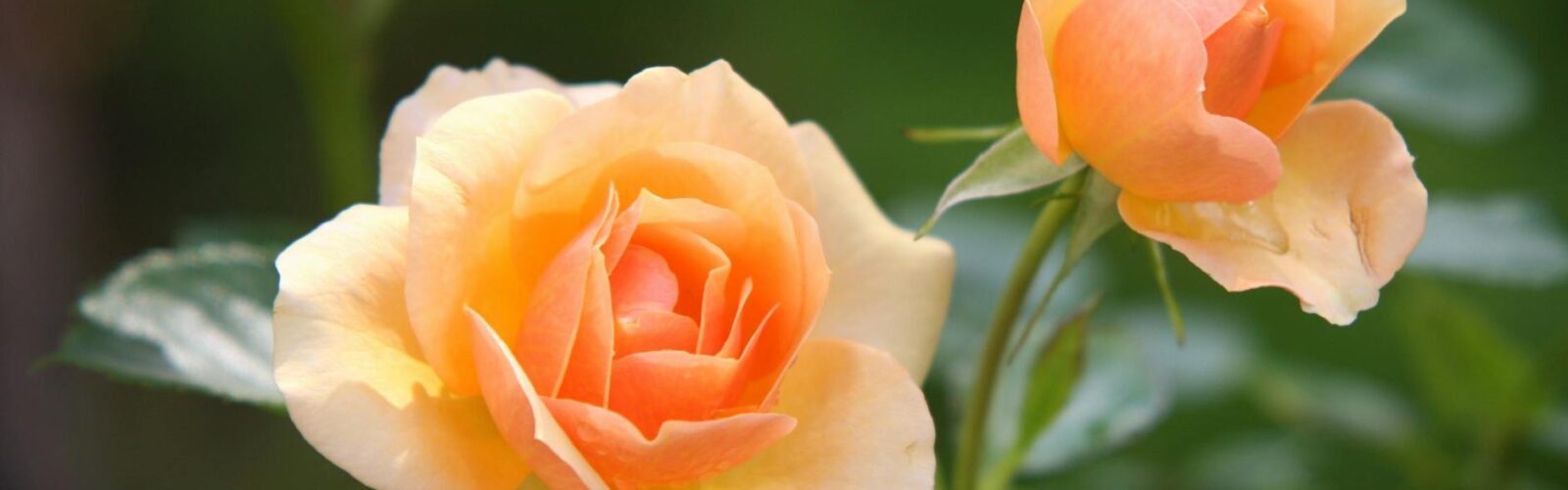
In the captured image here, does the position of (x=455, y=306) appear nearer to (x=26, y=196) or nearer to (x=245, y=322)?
(x=245, y=322)

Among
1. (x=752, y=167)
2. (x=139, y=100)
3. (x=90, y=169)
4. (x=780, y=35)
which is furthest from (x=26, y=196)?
(x=752, y=167)

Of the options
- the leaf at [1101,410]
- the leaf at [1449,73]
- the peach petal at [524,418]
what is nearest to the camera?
the peach petal at [524,418]

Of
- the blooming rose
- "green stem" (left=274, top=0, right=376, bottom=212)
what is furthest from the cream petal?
"green stem" (left=274, top=0, right=376, bottom=212)

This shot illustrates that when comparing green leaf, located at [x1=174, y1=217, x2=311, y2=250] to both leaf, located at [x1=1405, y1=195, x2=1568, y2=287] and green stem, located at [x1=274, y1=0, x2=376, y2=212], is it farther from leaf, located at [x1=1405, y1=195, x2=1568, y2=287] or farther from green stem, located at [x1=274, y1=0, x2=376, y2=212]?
leaf, located at [x1=1405, y1=195, x2=1568, y2=287]

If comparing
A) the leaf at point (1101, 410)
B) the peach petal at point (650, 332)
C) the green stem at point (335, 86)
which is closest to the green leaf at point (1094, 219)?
the peach petal at point (650, 332)

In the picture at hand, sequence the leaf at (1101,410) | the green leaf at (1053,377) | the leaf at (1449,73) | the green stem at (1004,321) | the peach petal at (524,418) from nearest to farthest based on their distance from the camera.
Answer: the peach petal at (524,418) → the green stem at (1004,321) → the green leaf at (1053,377) → the leaf at (1101,410) → the leaf at (1449,73)

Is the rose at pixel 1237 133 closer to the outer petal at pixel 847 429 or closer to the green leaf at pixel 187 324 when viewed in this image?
the outer petal at pixel 847 429
